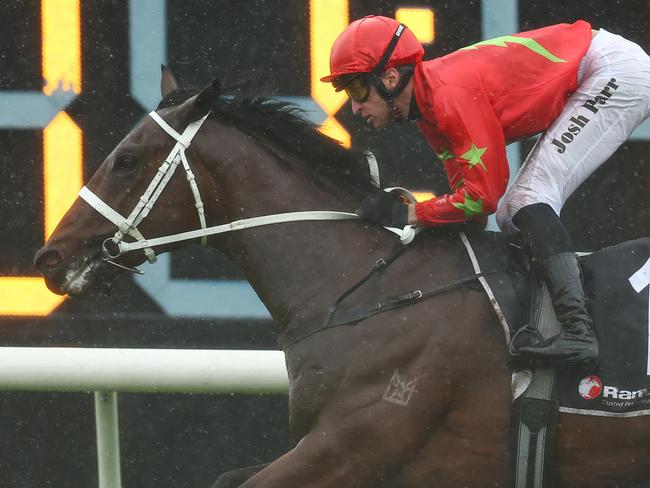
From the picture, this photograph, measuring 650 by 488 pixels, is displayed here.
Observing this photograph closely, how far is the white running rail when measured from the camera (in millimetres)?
3750

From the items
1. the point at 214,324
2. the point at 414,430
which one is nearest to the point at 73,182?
the point at 214,324

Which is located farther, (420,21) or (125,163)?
(420,21)

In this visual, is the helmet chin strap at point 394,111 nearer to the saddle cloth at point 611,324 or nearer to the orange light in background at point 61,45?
the saddle cloth at point 611,324

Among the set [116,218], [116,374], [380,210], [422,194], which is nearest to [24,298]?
[116,374]

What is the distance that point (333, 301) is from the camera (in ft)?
10.5

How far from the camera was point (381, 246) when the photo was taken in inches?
129

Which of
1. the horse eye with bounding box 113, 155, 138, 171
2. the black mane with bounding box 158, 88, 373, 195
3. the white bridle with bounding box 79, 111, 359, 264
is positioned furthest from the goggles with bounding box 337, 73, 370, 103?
the horse eye with bounding box 113, 155, 138, 171

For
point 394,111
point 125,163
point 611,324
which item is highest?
point 394,111

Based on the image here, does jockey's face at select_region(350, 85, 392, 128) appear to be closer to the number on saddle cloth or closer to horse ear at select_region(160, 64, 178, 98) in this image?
horse ear at select_region(160, 64, 178, 98)

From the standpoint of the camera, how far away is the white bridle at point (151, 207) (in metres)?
3.25

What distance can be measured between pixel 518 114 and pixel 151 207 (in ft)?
3.12

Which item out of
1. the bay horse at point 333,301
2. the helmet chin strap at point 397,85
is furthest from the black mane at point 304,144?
the helmet chin strap at point 397,85

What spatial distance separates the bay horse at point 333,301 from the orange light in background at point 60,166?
3.74 feet

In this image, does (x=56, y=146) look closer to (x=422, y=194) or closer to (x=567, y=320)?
(x=422, y=194)
